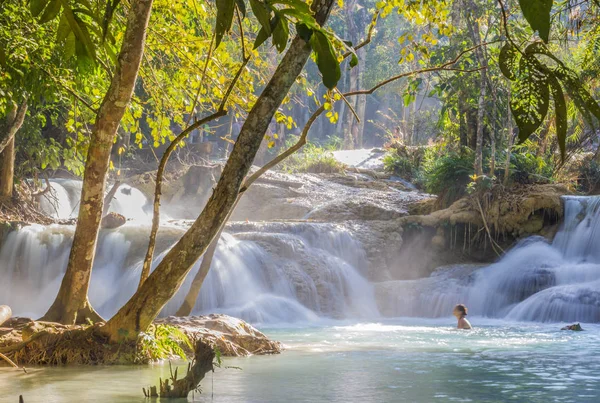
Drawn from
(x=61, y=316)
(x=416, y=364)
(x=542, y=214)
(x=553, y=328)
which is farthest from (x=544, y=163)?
(x=61, y=316)

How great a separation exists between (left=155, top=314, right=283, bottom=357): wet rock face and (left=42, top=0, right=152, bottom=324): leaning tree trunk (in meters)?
1.38

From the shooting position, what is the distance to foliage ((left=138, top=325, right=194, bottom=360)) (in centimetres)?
756

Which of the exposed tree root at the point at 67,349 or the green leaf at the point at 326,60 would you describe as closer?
the green leaf at the point at 326,60

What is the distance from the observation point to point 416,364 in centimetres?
846

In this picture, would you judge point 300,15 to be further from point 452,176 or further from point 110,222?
point 452,176

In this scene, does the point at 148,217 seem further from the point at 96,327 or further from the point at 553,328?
the point at 96,327

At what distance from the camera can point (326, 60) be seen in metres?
1.36

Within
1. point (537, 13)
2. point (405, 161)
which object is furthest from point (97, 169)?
point (405, 161)

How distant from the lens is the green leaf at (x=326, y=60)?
1356 millimetres

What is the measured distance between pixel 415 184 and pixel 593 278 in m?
11.3

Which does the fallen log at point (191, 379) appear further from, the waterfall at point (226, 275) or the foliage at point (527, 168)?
the foliage at point (527, 168)

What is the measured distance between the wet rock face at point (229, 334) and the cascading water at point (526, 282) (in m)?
7.14

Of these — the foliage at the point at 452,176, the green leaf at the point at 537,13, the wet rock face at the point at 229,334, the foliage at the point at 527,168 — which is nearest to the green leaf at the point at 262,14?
the green leaf at the point at 537,13

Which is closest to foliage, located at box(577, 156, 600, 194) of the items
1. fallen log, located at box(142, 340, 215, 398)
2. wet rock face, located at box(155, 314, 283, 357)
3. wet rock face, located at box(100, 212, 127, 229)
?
wet rock face, located at box(100, 212, 127, 229)
